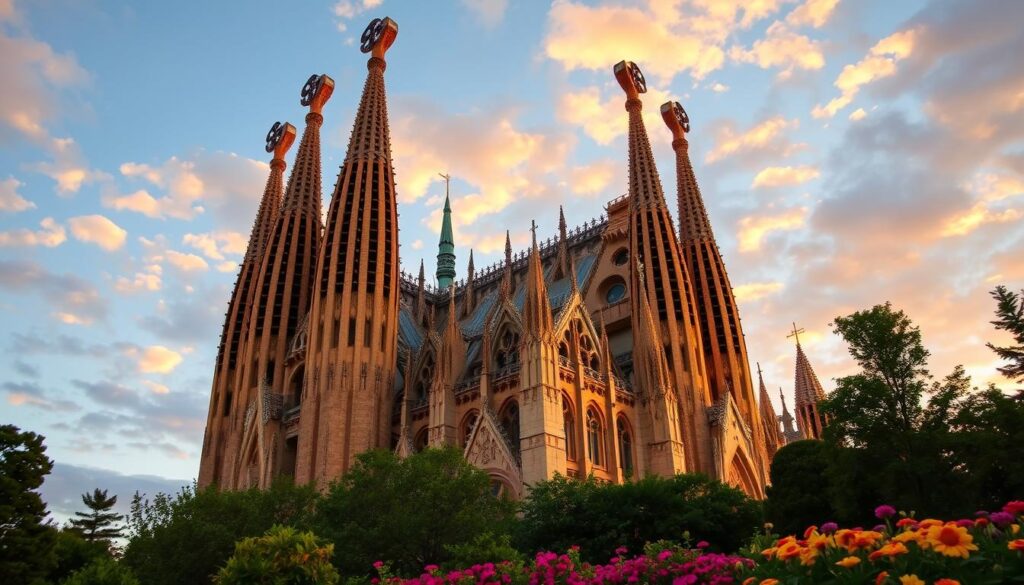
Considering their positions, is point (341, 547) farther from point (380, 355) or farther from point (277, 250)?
point (277, 250)

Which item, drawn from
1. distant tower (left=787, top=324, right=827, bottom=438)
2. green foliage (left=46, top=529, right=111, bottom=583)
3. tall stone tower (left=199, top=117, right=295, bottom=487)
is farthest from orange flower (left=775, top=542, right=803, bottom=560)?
distant tower (left=787, top=324, right=827, bottom=438)

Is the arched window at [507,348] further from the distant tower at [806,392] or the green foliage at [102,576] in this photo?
the distant tower at [806,392]

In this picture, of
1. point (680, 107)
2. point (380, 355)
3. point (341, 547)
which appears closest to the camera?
point (341, 547)

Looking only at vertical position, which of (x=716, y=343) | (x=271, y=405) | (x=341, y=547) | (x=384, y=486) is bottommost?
(x=341, y=547)

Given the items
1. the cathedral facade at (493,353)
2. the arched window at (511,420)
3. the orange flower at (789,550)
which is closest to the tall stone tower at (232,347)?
the cathedral facade at (493,353)

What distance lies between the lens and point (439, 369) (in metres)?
38.8

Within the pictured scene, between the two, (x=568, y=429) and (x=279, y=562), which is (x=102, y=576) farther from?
(x=568, y=429)

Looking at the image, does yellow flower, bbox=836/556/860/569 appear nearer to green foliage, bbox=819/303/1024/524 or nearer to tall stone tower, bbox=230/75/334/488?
green foliage, bbox=819/303/1024/524

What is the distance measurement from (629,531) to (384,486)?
26.7 feet

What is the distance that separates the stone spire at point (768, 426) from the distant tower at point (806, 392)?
1556 cm

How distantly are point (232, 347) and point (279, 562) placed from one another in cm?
3674

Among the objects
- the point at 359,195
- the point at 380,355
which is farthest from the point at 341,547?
the point at 359,195

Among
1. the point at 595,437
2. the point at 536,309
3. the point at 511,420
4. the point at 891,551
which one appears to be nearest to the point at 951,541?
the point at 891,551

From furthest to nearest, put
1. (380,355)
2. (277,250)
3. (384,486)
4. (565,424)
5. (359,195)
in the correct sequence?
1. (277,250)
2. (359,195)
3. (380,355)
4. (565,424)
5. (384,486)
